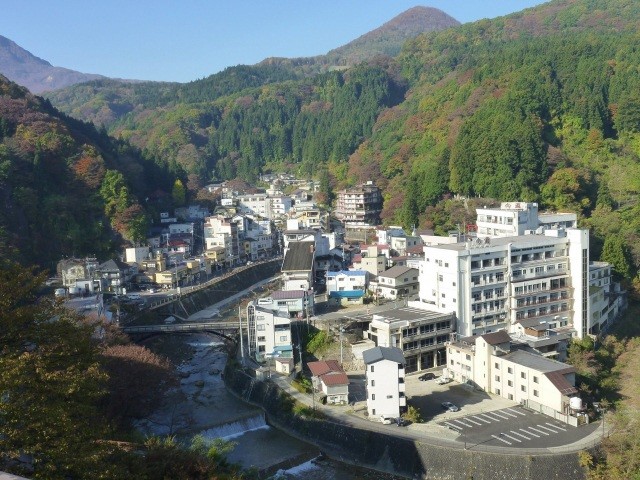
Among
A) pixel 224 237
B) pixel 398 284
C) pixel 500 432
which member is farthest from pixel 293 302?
pixel 224 237

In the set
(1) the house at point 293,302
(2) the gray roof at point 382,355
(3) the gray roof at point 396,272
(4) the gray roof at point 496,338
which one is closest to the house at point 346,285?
(3) the gray roof at point 396,272

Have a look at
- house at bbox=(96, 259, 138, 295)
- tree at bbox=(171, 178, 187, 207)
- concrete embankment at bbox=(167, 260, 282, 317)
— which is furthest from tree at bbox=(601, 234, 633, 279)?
tree at bbox=(171, 178, 187, 207)

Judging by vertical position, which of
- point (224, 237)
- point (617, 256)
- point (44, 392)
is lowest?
point (617, 256)

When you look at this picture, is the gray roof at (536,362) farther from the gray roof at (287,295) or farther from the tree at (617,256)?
the tree at (617,256)

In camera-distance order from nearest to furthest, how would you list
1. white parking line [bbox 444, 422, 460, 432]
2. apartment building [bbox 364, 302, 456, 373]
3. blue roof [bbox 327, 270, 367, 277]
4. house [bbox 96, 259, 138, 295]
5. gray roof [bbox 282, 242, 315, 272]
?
1. white parking line [bbox 444, 422, 460, 432]
2. apartment building [bbox 364, 302, 456, 373]
3. blue roof [bbox 327, 270, 367, 277]
4. house [bbox 96, 259, 138, 295]
5. gray roof [bbox 282, 242, 315, 272]

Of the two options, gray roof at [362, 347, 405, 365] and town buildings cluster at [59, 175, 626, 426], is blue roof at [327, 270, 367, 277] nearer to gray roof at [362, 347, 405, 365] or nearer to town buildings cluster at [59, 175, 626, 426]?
town buildings cluster at [59, 175, 626, 426]

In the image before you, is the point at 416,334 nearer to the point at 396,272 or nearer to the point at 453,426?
the point at 453,426
